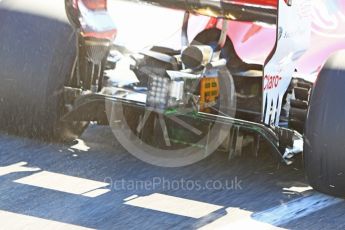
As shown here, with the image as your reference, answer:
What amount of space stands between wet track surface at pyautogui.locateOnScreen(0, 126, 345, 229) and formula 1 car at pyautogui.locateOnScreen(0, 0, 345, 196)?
0.48 feet

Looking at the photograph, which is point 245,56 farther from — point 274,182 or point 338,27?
point 274,182

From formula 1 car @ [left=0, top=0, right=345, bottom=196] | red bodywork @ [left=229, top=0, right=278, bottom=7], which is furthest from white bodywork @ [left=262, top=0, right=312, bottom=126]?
red bodywork @ [left=229, top=0, right=278, bottom=7]

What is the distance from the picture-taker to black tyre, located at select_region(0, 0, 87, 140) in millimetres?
5391

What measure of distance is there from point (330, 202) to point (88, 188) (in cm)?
144

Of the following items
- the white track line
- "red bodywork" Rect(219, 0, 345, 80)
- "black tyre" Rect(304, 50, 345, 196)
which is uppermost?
"red bodywork" Rect(219, 0, 345, 80)

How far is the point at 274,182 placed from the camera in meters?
5.29

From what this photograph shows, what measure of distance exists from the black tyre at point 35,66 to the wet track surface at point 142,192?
170mm

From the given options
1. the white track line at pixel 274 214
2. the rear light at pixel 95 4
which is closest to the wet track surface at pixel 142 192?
the white track line at pixel 274 214

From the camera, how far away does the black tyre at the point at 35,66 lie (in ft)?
17.7

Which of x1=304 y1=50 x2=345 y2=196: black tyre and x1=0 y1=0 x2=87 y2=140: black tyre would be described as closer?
x1=304 y1=50 x2=345 y2=196: black tyre

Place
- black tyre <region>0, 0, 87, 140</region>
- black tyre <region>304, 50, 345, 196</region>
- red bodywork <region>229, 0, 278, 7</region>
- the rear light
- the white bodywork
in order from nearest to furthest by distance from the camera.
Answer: black tyre <region>304, 50, 345, 196</region> → the white bodywork → red bodywork <region>229, 0, 278, 7</region> → black tyre <region>0, 0, 87, 140</region> → the rear light

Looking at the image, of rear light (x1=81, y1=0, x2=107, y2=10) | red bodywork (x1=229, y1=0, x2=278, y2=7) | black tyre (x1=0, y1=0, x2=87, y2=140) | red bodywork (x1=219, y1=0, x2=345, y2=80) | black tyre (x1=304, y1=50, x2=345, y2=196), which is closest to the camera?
black tyre (x1=304, y1=50, x2=345, y2=196)

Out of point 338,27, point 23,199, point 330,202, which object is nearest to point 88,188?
point 23,199

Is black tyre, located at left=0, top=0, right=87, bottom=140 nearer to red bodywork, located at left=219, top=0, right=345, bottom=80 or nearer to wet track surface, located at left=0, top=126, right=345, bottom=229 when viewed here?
wet track surface, located at left=0, top=126, right=345, bottom=229
